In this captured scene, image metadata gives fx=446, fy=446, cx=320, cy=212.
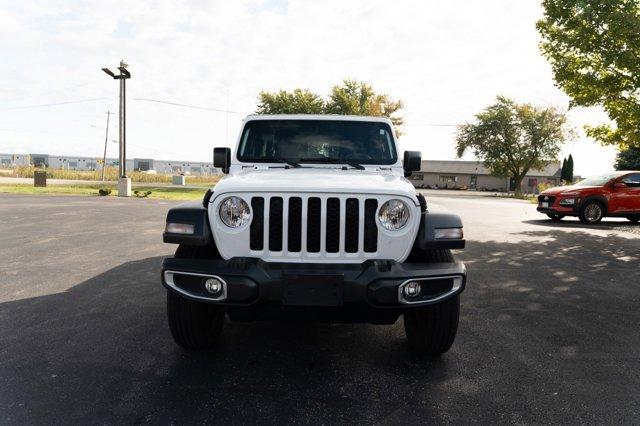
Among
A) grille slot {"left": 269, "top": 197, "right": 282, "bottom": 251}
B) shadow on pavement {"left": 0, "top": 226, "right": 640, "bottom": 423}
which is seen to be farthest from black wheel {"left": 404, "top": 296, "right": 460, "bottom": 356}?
grille slot {"left": 269, "top": 197, "right": 282, "bottom": 251}

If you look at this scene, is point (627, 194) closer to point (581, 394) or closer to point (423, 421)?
point (581, 394)

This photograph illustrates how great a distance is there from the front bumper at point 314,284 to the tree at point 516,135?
5104 centimetres

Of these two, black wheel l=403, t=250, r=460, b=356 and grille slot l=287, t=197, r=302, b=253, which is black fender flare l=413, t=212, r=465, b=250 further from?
grille slot l=287, t=197, r=302, b=253

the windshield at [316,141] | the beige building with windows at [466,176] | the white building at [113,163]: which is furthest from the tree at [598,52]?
the white building at [113,163]

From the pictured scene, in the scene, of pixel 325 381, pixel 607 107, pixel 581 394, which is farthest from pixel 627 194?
pixel 325 381

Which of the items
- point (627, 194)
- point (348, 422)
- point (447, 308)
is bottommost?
point (348, 422)

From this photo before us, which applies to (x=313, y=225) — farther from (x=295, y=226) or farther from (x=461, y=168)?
(x=461, y=168)

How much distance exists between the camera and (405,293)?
104 inches

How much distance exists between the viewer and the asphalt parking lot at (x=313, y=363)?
245cm

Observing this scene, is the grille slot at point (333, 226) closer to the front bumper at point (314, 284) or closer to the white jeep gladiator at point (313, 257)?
the white jeep gladiator at point (313, 257)

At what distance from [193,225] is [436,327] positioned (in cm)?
175

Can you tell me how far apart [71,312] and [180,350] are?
5.01 ft

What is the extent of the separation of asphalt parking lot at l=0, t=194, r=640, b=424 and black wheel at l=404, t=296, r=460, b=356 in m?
0.11

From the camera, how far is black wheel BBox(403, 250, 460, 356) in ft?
9.55
